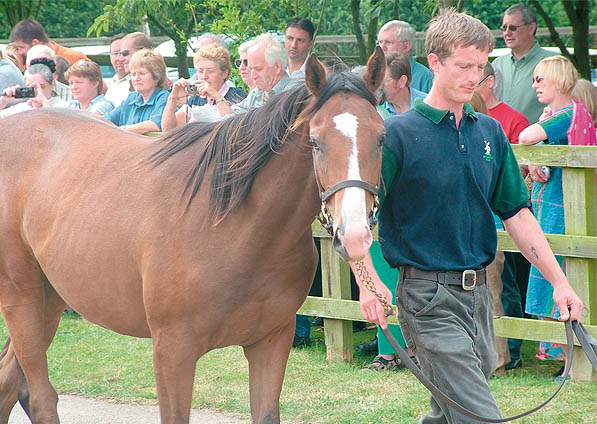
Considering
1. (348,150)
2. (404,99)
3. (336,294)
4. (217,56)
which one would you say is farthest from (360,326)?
(348,150)

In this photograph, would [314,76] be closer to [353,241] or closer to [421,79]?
[353,241]

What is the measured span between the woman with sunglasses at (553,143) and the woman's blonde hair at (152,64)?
3.33 metres

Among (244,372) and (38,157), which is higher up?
(38,157)

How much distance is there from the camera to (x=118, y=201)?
4051 millimetres

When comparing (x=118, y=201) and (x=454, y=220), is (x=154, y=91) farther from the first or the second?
(x=454, y=220)

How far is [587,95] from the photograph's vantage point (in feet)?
19.9

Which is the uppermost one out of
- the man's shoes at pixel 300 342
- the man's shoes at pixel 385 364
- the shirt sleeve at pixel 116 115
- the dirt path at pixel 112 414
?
the shirt sleeve at pixel 116 115

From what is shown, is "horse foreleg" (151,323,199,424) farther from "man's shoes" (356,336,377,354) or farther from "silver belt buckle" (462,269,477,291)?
"man's shoes" (356,336,377,354)

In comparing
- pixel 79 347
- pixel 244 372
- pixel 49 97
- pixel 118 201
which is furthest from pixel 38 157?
pixel 49 97

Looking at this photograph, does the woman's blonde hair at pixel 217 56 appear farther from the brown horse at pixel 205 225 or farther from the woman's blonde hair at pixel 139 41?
the woman's blonde hair at pixel 139 41

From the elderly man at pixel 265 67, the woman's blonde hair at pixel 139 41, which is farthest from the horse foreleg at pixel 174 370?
the woman's blonde hair at pixel 139 41

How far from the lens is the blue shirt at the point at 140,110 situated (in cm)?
750

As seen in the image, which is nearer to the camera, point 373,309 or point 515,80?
point 373,309

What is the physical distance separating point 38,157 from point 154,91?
3004 millimetres
